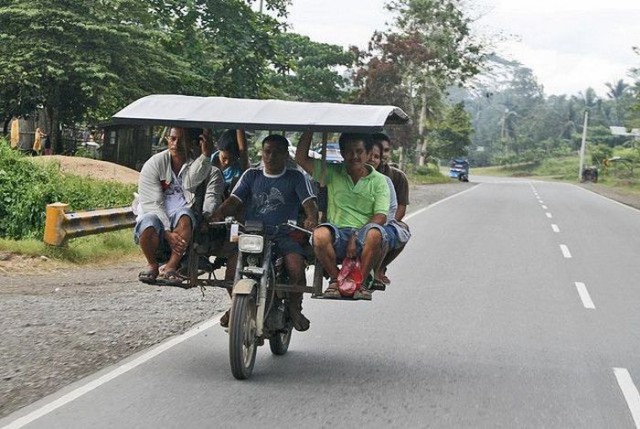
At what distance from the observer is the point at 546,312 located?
11.0m

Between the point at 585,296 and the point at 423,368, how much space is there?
17.4 feet

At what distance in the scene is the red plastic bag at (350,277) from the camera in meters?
7.00

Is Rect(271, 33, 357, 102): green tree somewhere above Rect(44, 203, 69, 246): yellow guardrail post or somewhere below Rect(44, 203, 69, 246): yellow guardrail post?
above

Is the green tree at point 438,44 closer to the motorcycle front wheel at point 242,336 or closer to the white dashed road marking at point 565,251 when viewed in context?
the white dashed road marking at point 565,251

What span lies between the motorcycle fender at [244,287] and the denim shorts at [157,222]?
2.47 ft

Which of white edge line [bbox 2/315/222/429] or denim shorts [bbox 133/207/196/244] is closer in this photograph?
white edge line [bbox 2/315/222/429]

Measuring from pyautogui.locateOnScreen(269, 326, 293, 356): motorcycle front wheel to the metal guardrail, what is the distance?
19.1 feet

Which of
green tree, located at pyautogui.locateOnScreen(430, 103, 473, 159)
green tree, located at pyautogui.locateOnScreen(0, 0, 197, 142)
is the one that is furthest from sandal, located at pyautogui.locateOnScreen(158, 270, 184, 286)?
green tree, located at pyautogui.locateOnScreen(430, 103, 473, 159)

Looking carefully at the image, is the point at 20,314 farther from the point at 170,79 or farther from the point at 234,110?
the point at 170,79

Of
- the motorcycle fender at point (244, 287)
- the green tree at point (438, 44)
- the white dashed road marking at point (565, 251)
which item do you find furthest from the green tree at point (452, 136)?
the motorcycle fender at point (244, 287)

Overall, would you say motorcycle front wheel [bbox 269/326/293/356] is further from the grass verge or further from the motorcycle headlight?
the grass verge

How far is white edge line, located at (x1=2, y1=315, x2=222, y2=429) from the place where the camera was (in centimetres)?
580

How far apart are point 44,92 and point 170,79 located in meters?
3.66

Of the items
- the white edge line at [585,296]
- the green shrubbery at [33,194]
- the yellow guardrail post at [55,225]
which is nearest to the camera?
the white edge line at [585,296]
